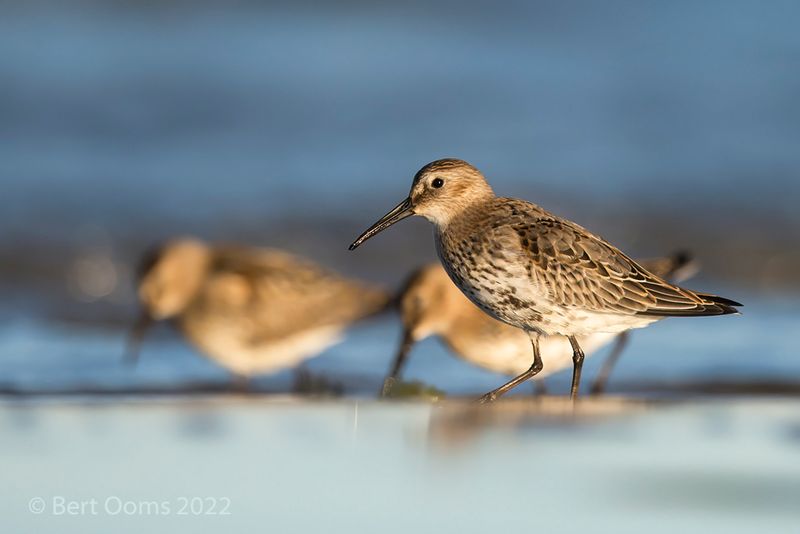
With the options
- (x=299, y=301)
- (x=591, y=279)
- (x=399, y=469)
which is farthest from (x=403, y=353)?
(x=399, y=469)

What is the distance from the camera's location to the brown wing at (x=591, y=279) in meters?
5.65

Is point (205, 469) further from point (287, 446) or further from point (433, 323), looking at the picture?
point (433, 323)

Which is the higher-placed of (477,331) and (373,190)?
(373,190)

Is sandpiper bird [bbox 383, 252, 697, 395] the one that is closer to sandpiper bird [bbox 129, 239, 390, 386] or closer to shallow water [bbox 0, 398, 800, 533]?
sandpiper bird [bbox 129, 239, 390, 386]

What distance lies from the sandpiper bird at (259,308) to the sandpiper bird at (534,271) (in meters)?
2.42

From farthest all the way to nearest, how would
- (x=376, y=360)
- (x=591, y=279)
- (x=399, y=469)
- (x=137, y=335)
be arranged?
(x=376, y=360) → (x=137, y=335) → (x=591, y=279) → (x=399, y=469)

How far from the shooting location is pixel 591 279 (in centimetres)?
574

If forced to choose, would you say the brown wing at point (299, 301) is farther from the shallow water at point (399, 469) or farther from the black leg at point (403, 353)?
the shallow water at point (399, 469)

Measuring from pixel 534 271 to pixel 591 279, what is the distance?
292 mm

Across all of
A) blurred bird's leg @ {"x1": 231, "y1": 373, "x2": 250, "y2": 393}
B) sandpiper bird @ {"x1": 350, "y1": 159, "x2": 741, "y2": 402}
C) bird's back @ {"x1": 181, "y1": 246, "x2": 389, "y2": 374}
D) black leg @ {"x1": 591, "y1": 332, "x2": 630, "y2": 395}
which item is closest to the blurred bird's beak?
bird's back @ {"x1": 181, "y1": 246, "x2": 389, "y2": 374}

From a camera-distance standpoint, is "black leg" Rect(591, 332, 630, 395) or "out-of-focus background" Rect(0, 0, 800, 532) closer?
"out-of-focus background" Rect(0, 0, 800, 532)

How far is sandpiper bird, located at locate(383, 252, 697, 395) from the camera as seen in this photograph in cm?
726

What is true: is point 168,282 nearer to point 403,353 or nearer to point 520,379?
point 403,353

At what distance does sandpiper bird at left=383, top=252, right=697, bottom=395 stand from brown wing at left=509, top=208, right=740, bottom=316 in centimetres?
110
